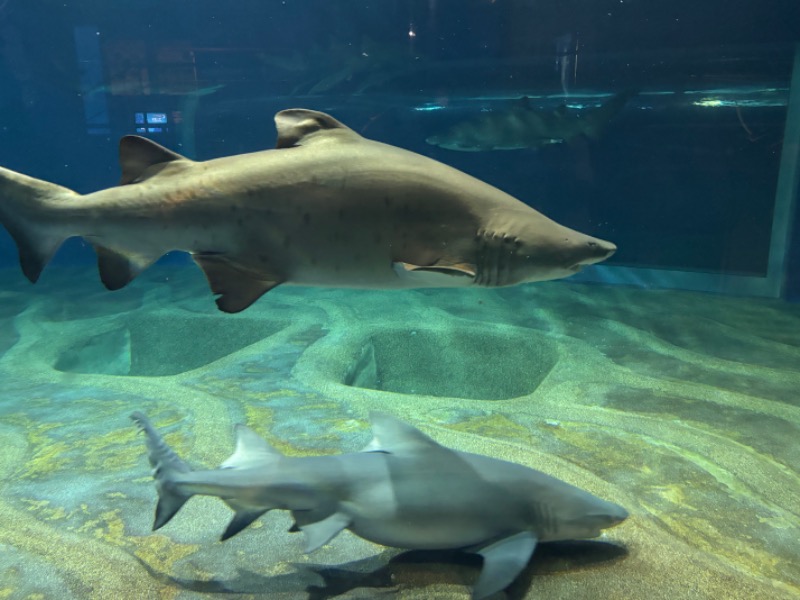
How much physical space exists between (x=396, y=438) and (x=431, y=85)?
59.0ft

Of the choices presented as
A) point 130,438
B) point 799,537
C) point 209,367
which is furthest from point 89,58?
point 799,537

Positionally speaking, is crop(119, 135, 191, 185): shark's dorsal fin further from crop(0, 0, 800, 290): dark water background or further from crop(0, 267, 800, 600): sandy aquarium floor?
crop(0, 0, 800, 290): dark water background

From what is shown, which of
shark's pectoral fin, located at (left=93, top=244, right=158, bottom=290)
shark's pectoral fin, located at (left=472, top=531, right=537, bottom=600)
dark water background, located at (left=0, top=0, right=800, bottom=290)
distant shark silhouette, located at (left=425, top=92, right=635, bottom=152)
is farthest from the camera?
dark water background, located at (left=0, top=0, right=800, bottom=290)

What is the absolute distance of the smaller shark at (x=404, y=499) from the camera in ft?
7.11

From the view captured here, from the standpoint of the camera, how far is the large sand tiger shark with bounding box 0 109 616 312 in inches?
77.8

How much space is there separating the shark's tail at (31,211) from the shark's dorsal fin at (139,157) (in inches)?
9.3

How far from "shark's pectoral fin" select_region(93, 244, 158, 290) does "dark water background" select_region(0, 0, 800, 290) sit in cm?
1331

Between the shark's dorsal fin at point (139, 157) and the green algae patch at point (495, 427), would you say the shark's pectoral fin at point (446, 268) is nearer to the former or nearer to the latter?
the shark's dorsal fin at point (139, 157)

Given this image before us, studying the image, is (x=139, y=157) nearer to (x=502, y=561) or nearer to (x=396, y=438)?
(x=396, y=438)

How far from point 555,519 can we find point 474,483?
387mm

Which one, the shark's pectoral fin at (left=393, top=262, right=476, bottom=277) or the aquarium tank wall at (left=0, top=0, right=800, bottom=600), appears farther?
the aquarium tank wall at (left=0, top=0, right=800, bottom=600)

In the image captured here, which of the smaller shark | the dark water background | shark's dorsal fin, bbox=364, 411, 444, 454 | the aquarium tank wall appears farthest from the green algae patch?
the dark water background

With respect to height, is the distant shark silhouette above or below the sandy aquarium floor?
above

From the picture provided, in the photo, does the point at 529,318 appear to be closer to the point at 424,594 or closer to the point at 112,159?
the point at 424,594
